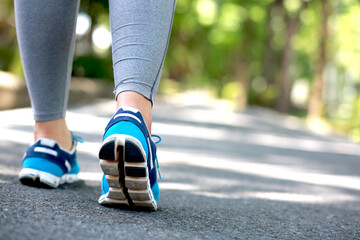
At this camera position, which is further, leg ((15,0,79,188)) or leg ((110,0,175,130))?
leg ((15,0,79,188))

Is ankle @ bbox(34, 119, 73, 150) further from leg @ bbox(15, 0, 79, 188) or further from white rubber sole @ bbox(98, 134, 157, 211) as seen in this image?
white rubber sole @ bbox(98, 134, 157, 211)

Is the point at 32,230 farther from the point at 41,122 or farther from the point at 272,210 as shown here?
the point at 272,210

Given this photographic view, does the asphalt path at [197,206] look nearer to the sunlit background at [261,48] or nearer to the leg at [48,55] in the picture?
the leg at [48,55]

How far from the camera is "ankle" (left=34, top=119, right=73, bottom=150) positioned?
1857 millimetres

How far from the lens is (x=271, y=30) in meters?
22.8

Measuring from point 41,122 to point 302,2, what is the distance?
18.6 metres

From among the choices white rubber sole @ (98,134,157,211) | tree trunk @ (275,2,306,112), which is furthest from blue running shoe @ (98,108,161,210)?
tree trunk @ (275,2,306,112)

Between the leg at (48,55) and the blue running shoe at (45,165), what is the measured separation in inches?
1.6

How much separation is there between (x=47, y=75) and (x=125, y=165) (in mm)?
678

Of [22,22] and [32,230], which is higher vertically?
[22,22]

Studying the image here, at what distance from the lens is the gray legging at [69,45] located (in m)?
1.47

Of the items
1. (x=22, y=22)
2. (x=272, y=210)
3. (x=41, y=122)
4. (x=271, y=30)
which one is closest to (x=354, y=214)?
(x=272, y=210)

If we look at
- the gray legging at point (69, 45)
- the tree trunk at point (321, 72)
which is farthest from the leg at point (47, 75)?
the tree trunk at point (321, 72)

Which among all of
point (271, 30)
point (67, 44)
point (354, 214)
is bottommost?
point (354, 214)
